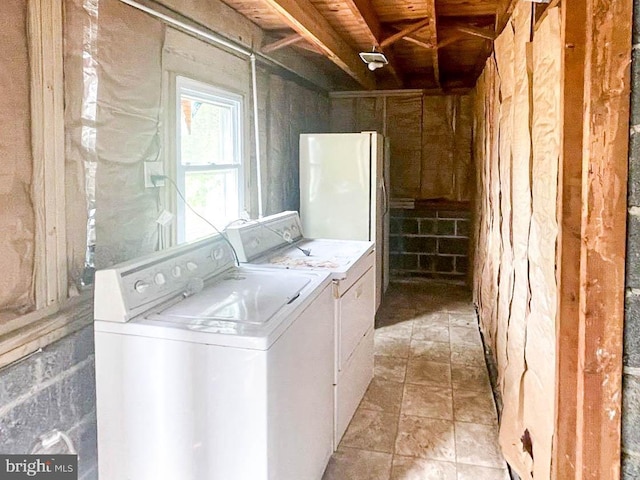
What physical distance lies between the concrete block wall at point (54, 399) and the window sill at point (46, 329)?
0.02m

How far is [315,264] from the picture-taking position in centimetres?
270

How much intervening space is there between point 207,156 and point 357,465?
74.7 inches

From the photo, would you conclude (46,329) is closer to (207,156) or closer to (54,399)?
(54,399)

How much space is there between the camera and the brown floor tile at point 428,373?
3.42 meters

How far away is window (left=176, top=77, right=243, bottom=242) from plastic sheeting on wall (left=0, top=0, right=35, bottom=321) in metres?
1.09

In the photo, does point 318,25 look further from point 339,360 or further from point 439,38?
point 339,360

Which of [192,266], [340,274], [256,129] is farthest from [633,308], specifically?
[256,129]

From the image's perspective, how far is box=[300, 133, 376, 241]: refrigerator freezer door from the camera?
14.5 feet

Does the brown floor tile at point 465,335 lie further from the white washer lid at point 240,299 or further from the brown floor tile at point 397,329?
the white washer lid at point 240,299

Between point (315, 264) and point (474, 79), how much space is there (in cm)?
396

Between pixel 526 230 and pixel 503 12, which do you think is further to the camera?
pixel 503 12

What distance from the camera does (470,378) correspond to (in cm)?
347

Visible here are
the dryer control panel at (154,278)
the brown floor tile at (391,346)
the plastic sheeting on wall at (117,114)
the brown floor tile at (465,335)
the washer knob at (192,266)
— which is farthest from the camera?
the brown floor tile at (465,335)

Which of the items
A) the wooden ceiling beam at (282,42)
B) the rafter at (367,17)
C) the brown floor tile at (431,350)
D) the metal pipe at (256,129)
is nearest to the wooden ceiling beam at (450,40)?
the rafter at (367,17)
